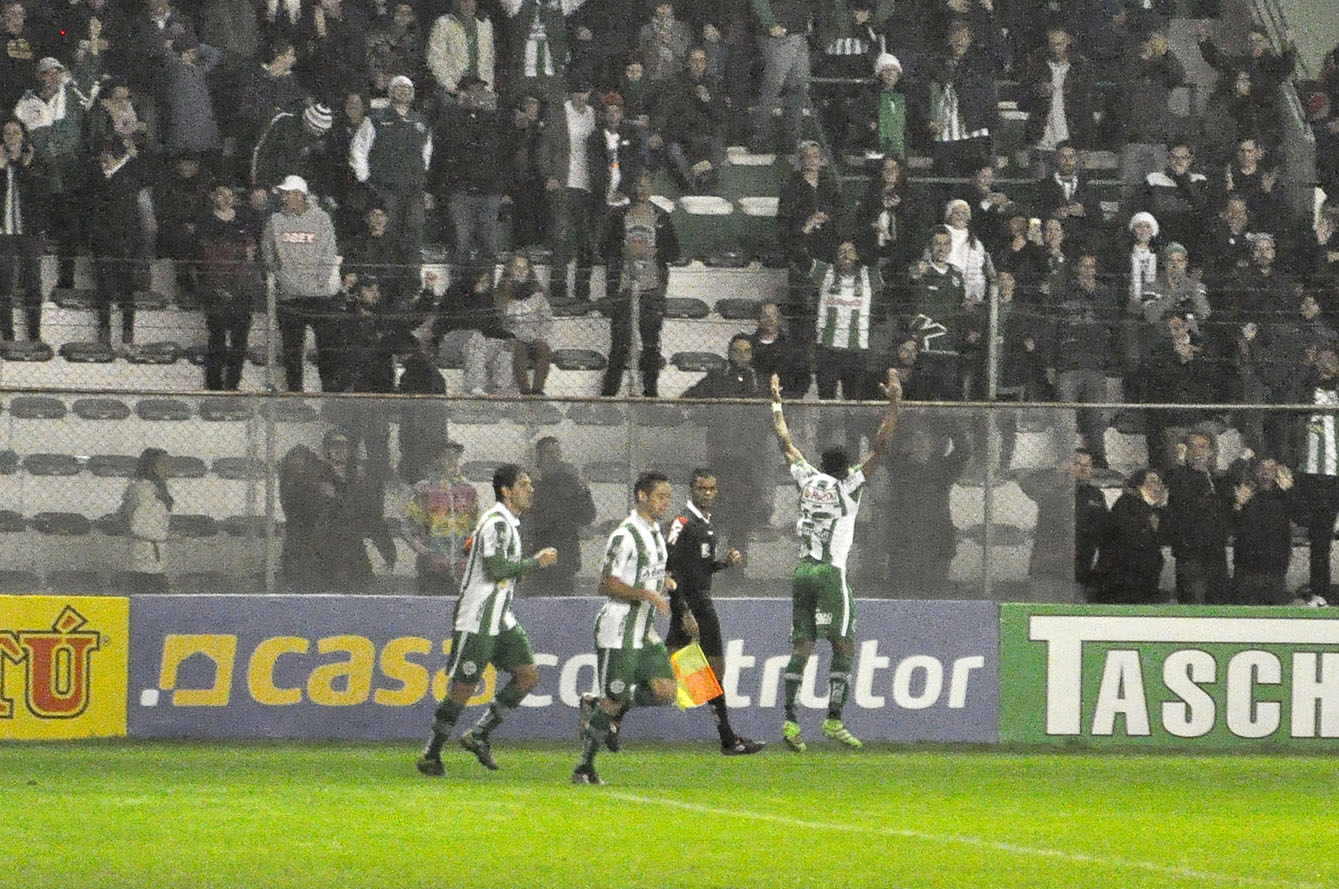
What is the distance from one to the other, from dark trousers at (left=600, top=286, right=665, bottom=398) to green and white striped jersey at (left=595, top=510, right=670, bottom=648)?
12.9 ft

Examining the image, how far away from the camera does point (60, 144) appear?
61.7ft

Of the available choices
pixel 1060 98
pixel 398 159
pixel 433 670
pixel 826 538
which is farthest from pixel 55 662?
pixel 1060 98

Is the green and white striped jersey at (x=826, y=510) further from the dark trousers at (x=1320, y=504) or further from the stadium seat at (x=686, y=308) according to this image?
the dark trousers at (x=1320, y=504)

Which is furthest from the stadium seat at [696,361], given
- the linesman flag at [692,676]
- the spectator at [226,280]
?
the linesman flag at [692,676]

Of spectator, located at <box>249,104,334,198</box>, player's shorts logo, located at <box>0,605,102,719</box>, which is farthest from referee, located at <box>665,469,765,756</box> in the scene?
spectator, located at <box>249,104,334,198</box>

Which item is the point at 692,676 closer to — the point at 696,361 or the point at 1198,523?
the point at 696,361

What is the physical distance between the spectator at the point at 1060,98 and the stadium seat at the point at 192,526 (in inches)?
410

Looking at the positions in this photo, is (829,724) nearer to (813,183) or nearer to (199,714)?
(199,714)

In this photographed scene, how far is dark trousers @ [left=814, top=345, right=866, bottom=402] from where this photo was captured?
1606 centimetres

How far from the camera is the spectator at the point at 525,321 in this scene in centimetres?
1617

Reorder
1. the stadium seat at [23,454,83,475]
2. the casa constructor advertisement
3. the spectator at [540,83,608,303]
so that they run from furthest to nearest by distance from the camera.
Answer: the spectator at [540,83,608,303] < the casa constructor advertisement < the stadium seat at [23,454,83,475]

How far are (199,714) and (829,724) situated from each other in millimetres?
4658

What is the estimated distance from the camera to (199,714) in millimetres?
15289

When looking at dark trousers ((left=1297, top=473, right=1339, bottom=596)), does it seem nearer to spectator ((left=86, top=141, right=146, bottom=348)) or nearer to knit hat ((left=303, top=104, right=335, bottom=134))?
knit hat ((left=303, top=104, right=335, bottom=134))
